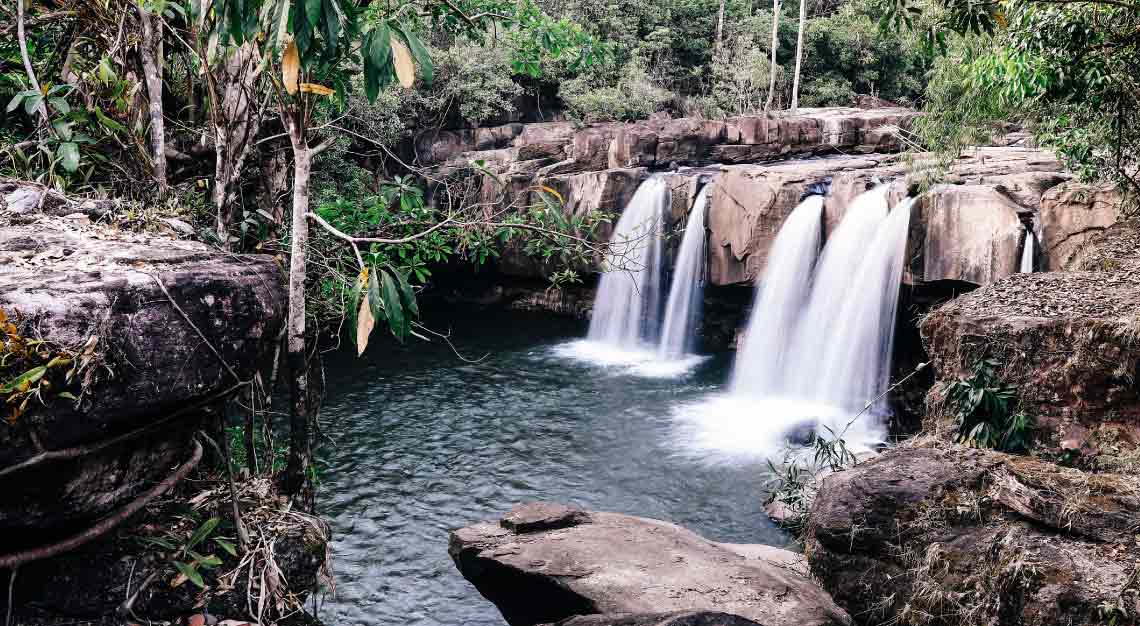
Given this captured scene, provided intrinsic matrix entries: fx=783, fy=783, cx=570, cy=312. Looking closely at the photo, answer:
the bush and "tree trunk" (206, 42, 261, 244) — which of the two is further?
the bush

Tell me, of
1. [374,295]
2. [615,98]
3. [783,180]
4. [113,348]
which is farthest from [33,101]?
[615,98]

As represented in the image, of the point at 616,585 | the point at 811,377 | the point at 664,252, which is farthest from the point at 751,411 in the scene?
the point at 616,585

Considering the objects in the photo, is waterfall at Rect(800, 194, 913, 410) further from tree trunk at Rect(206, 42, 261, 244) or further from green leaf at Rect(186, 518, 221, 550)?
green leaf at Rect(186, 518, 221, 550)

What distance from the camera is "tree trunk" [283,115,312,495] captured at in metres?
4.39

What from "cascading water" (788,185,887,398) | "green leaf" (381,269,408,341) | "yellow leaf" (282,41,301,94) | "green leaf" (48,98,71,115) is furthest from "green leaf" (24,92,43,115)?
"cascading water" (788,185,887,398)

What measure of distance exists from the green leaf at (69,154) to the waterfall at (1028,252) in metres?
11.4

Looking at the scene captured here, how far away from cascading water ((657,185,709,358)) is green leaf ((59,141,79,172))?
44.3ft

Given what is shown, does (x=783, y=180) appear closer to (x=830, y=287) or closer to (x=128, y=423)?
(x=830, y=287)

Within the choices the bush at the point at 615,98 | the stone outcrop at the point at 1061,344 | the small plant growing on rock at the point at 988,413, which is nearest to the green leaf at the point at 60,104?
the small plant growing on rock at the point at 988,413

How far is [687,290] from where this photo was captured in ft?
56.6

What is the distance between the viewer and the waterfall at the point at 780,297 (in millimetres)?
14531

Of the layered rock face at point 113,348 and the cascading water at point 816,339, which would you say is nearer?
the layered rock face at point 113,348

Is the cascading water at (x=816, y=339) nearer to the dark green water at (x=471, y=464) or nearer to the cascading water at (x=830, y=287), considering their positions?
the cascading water at (x=830, y=287)

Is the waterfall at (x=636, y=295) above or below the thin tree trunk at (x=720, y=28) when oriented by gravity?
below
